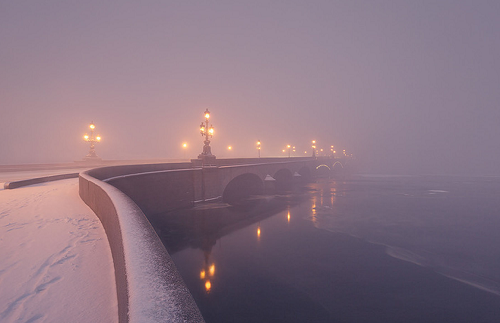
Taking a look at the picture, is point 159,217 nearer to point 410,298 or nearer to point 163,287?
point 410,298

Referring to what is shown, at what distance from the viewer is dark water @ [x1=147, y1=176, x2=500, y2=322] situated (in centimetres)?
883

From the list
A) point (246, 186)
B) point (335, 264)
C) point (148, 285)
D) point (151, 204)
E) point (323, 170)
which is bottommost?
point (335, 264)

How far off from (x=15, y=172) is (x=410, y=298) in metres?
32.3

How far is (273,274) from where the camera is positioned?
11.2m

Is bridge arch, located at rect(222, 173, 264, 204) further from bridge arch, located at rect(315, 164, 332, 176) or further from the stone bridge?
bridge arch, located at rect(315, 164, 332, 176)

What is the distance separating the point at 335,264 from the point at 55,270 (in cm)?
1152

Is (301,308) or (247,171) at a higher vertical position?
(247,171)

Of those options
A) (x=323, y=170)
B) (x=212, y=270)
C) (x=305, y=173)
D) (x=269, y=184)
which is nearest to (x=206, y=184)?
(x=212, y=270)

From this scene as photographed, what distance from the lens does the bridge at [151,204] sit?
88.4 inches

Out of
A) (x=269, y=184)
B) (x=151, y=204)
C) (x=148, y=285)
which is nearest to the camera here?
(x=148, y=285)

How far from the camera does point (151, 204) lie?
18.3 m

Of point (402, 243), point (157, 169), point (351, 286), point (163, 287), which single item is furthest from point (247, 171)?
point (163, 287)

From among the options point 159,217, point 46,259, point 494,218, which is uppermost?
point 46,259

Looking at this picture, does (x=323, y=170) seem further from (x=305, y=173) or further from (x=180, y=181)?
(x=180, y=181)
